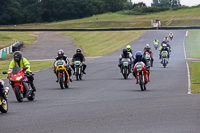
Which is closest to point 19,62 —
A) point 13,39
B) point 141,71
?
point 141,71

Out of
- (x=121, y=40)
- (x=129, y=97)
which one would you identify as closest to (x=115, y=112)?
(x=129, y=97)

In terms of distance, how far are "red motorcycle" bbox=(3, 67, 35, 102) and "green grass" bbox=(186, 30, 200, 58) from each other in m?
35.3

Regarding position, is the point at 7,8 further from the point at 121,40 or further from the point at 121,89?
the point at 121,89

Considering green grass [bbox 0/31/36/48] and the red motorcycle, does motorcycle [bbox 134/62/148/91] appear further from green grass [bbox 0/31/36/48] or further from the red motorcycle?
green grass [bbox 0/31/36/48]

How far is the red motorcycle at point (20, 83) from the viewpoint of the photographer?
13867 mm

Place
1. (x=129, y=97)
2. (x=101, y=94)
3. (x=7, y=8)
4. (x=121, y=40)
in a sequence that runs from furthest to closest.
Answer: (x=7, y=8)
(x=121, y=40)
(x=101, y=94)
(x=129, y=97)

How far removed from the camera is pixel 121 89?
19078 millimetres

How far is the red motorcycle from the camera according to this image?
13.9 metres

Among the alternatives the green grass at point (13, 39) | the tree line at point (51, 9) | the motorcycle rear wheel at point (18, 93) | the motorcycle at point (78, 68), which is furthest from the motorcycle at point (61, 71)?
the tree line at point (51, 9)

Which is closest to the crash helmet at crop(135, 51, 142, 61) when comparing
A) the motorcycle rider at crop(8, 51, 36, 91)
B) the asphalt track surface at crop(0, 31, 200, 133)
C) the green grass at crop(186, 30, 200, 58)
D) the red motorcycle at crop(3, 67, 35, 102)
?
the asphalt track surface at crop(0, 31, 200, 133)

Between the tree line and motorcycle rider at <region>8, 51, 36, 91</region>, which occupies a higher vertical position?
motorcycle rider at <region>8, 51, 36, 91</region>

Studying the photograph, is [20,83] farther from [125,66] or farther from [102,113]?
[125,66]

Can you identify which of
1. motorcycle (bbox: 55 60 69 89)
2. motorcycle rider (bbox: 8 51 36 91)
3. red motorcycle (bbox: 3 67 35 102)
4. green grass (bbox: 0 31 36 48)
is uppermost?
motorcycle rider (bbox: 8 51 36 91)

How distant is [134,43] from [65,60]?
46.8m
